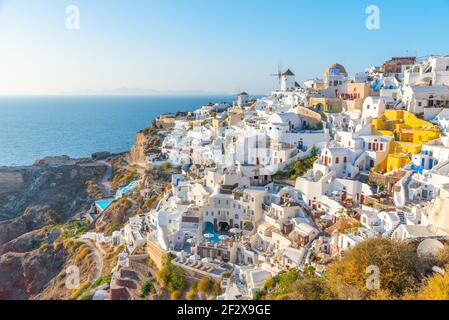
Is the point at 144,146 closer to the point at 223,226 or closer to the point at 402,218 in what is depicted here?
the point at 223,226

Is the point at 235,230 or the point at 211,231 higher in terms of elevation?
the point at 235,230

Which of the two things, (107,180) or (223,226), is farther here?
(107,180)

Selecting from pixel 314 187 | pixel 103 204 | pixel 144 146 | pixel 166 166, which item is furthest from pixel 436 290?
pixel 144 146

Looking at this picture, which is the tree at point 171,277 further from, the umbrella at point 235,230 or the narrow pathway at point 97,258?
the narrow pathway at point 97,258

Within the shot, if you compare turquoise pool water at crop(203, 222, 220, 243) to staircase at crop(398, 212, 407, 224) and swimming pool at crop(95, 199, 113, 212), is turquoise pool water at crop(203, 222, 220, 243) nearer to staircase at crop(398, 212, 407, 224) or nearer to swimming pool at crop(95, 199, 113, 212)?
staircase at crop(398, 212, 407, 224)

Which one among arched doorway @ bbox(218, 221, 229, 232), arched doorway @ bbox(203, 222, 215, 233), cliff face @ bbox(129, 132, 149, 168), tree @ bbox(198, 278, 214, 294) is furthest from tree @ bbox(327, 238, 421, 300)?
cliff face @ bbox(129, 132, 149, 168)

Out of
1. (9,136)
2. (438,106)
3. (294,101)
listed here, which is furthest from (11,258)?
(9,136)

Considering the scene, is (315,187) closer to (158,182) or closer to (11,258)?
(158,182)
